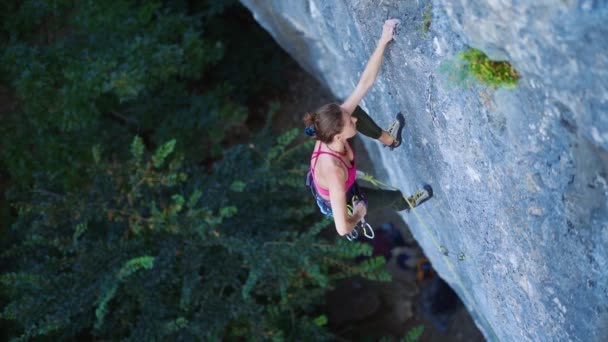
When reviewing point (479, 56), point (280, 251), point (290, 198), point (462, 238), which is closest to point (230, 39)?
point (290, 198)

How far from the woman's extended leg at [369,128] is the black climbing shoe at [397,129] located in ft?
0.08

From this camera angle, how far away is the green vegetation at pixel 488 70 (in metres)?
2.26

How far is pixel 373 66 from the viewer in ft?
10.2

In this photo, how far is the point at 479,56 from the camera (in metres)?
2.38

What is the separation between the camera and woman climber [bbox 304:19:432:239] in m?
2.89

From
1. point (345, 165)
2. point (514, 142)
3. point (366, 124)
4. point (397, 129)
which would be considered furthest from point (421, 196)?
point (514, 142)

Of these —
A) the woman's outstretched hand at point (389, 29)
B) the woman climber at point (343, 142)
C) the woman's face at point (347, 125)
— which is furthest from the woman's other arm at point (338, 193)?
the woman's outstretched hand at point (389, 29)

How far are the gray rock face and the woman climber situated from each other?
87 mm

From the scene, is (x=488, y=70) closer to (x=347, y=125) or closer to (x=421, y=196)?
(x=347, y=125)

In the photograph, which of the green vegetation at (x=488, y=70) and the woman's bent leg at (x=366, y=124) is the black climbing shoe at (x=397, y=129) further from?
the green vegetation at (x=488, y=70)

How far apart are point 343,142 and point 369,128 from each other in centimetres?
50

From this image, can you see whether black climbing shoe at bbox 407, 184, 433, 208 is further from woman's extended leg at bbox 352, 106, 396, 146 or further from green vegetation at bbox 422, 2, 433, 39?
green vegetation at bbox 422, 2, 433, 39

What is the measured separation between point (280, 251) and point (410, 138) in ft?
7.64

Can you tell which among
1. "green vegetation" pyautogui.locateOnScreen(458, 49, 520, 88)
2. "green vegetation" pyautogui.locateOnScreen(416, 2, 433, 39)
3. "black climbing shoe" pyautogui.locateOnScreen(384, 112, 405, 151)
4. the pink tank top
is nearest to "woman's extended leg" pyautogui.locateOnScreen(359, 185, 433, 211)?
"black climbing shoe" pyautogui.locateOnScreen(384, 112, 405, 151)
